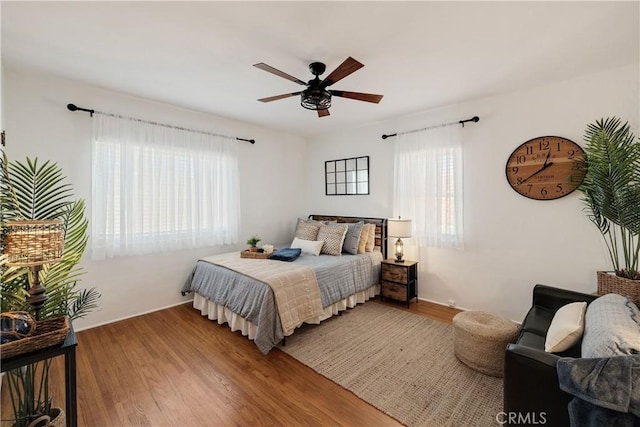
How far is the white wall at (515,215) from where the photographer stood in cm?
266

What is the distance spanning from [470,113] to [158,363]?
4.29 m

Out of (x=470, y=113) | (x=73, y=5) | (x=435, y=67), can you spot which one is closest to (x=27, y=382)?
(x=73, y=5)

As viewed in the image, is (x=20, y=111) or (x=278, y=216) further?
(x=278, y=216)

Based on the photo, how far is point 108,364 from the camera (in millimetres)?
2348

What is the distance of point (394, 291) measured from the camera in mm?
3658

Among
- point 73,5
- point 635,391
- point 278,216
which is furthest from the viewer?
point 278,216

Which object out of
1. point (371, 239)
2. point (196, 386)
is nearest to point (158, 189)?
point (196, 386)

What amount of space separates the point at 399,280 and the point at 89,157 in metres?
3.96

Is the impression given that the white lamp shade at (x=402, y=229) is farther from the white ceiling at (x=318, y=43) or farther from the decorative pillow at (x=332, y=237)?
the white ceiling at (x=318, y=43)

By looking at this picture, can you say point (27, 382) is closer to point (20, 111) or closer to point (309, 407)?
point (309, 407)

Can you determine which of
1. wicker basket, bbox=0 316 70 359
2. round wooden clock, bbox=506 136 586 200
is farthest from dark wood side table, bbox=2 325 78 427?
round wooden clock, bbox=506 136 586 200

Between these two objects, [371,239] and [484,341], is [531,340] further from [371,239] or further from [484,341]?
[371,239]

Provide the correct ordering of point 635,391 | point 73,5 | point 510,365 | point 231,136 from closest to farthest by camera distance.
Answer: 1. point 635,391
2. point 510,365
3. point 73,5
4. point 231,136

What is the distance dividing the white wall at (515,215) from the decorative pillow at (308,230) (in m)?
1.42
